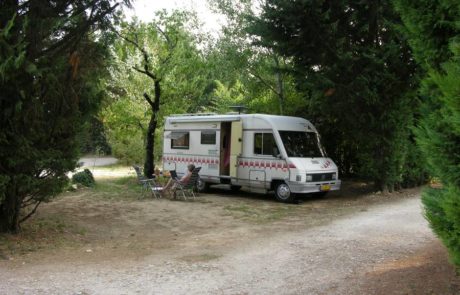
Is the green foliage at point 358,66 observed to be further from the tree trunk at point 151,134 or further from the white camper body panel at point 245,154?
the tree trunk at point 151,134

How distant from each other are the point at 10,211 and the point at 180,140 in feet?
28.4

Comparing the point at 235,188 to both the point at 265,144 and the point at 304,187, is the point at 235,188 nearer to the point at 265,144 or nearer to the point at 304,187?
the point at 265,144

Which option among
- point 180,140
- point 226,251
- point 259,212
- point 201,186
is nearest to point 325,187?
point 259,212

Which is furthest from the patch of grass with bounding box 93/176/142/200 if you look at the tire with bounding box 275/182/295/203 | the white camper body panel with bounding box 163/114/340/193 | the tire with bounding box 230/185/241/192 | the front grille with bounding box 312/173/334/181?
the front grille with bounding box 312/173/334/181

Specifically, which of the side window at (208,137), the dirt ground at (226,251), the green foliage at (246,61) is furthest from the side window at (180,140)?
the dirt ground at (226,251)

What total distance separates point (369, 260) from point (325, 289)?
152 cm

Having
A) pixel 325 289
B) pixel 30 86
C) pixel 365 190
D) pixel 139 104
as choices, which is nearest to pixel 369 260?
pixel 325 289

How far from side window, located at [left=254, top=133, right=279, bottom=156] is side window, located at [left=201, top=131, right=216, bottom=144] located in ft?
5.84

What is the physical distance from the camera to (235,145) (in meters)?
14.2

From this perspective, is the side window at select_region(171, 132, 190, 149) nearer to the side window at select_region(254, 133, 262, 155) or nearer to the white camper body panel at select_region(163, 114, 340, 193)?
the white camper body panel at select_region(163, 114, 340, 193)

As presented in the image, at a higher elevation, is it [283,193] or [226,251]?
[283,193]

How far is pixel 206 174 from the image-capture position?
15.2 m

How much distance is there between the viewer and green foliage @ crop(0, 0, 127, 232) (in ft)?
24.2

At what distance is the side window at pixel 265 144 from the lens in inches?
525
